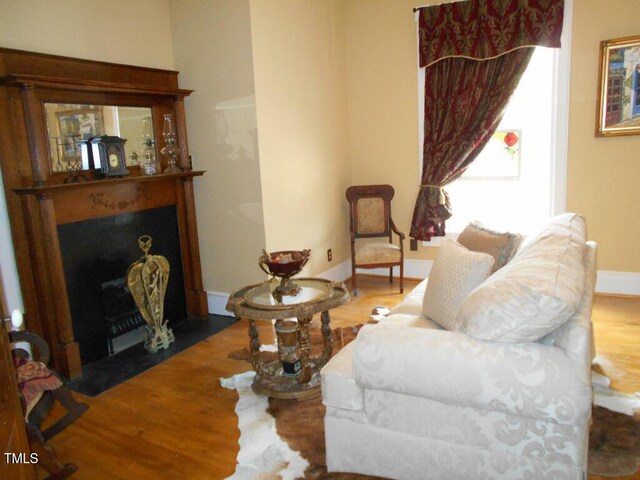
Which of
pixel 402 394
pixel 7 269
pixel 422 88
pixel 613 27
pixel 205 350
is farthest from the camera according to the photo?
pixel 422 88

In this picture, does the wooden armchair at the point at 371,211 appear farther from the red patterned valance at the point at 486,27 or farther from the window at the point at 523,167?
the red patterned valance at the point at 486,27

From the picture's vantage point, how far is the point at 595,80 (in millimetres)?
4258

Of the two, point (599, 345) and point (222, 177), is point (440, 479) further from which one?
point (222, 177)

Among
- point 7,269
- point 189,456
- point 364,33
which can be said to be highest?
point 364,33

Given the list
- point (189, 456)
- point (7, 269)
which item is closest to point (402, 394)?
point (189, 456)

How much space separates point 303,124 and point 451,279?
2.56m

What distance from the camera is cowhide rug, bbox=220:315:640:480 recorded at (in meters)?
2.24

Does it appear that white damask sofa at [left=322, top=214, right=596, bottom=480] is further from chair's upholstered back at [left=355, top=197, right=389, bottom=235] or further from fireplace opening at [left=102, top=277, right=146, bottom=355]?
chair's upholstered back at [left=355, top=197, right=389, bottom=235]

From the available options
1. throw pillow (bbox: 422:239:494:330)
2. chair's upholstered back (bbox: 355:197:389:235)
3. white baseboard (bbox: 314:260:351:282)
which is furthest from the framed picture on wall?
white baseboard (bbox: 314:260:351:282)

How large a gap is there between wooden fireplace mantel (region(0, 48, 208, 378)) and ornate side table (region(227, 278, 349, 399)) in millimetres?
1233

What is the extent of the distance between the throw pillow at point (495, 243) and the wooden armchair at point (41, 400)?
2.34 meters

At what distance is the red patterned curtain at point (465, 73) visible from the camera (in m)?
4.36

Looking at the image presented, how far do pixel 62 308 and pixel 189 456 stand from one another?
57.1 inches

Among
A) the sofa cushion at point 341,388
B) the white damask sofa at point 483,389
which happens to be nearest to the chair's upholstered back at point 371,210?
the white damask sofa at point 483,389
